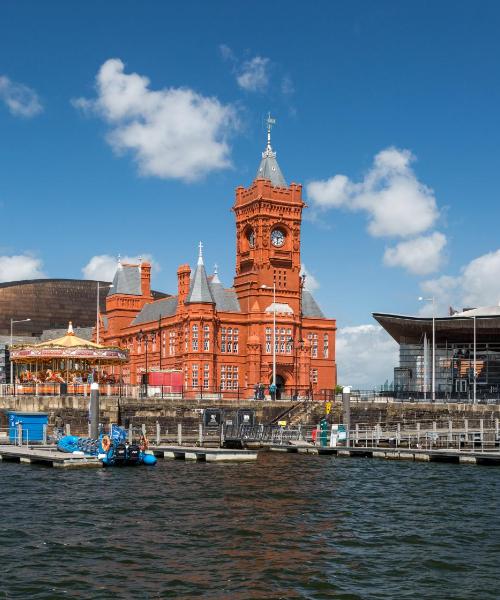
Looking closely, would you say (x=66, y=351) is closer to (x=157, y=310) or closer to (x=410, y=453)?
(x=410, y=453)

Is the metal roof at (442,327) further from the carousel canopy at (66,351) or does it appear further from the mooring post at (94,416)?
the mooring post at (94,416)

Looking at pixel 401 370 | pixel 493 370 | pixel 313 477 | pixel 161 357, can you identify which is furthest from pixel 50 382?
pixel 493 370

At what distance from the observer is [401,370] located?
103000 mm

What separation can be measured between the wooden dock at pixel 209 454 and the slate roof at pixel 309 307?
51.2m

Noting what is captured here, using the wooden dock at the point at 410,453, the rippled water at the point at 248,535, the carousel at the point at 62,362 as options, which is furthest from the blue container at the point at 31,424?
the wooden dock at the point at 410,453

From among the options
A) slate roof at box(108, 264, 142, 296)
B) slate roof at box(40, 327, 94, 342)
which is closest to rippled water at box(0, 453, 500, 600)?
slate roof at box(108, 264, 142, 296)

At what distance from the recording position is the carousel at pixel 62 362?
73125 mm

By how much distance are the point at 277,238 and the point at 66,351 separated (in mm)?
37233

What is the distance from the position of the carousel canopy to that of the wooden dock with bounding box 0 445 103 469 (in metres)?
15.9

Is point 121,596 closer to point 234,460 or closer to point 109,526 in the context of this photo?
point 109,526

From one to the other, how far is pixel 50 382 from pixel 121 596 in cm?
5661

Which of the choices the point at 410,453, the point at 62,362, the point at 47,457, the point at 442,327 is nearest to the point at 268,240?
the point at 442,327

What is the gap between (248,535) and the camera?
2948 centimetres

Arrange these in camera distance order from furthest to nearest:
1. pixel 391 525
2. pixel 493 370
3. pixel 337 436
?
pixel 493 370
pixel 337 436
pixel 391 525
